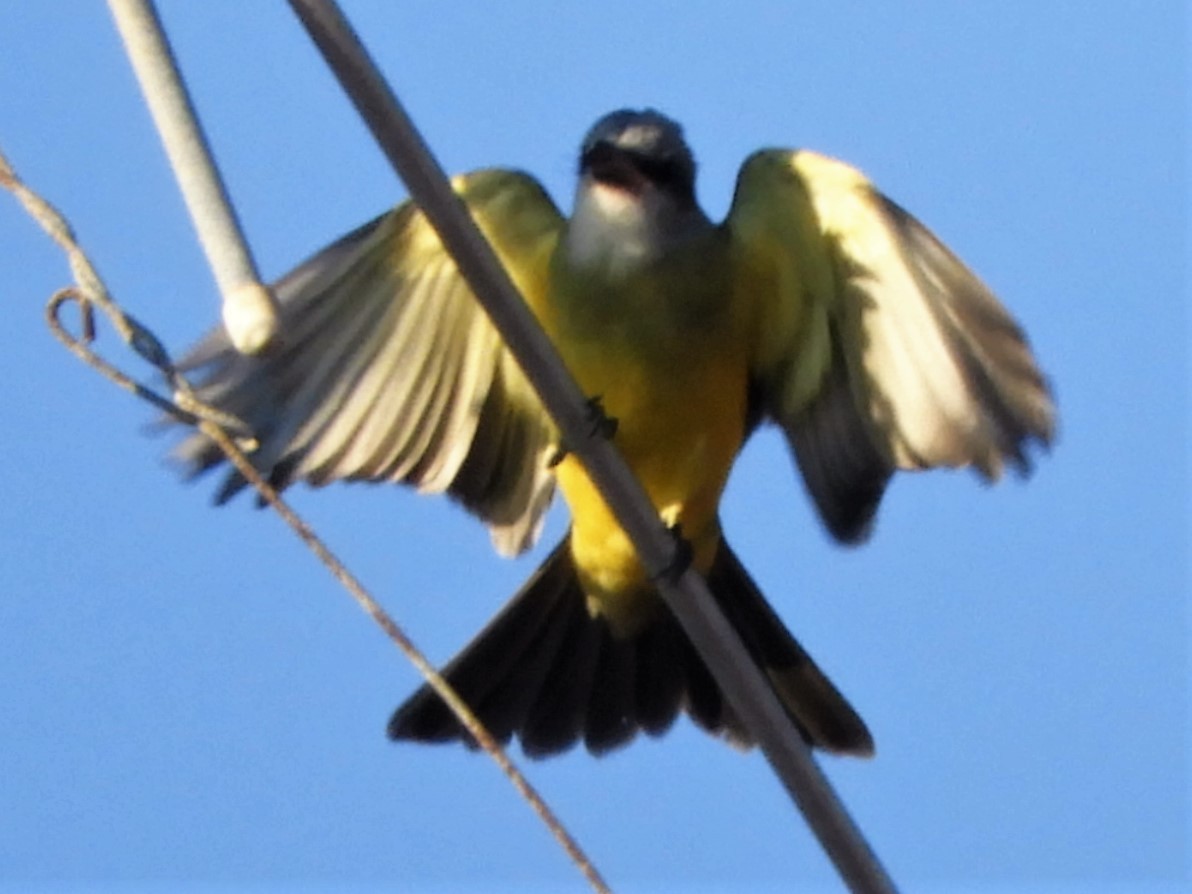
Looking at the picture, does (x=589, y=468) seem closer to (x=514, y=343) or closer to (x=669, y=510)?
(x=514, y=343)

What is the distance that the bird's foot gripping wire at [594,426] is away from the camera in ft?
9.63

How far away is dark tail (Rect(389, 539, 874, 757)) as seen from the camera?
4500mm

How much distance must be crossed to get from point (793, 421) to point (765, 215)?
0.46 m

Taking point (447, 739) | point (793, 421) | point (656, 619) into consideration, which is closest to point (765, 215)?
point (793, 421)

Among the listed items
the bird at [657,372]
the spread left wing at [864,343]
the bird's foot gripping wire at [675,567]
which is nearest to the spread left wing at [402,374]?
the bird at [657,372]

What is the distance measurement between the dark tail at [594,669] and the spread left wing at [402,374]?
20 centimetres

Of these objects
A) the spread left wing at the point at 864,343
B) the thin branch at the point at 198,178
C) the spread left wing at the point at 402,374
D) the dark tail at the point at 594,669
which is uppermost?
the thin branch at the point at 198,178

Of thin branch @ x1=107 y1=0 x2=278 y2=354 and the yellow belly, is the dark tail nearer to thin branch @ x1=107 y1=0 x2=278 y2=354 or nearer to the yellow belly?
the yellow belly

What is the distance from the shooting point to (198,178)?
2.10 m

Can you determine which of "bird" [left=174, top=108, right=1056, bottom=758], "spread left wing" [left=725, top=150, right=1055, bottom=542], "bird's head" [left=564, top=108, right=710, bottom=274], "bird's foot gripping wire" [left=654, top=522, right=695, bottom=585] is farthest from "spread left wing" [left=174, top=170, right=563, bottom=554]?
"bird's foot gripping wire" [left=654, top=522, right=695, bottom=585]

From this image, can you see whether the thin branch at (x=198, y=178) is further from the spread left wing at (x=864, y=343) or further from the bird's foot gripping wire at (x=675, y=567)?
the spread left wing at (x=864, y=343)

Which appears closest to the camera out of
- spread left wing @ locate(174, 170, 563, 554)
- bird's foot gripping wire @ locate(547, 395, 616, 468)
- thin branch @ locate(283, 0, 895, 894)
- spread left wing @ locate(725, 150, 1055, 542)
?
thin branch @ locate(283, 0, 895, 894)

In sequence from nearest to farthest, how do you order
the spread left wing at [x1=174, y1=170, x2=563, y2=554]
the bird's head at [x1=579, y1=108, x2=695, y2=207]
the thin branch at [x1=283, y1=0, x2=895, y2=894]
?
the thin branch at [x1=283, y1=0, x2=895, y2=894], the spread left wing at [x1=174, y1=170, x2=563, y2=554], the bird's head at [x1=579, y1=108, x2=695, y2=207]

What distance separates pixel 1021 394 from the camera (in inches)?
152
